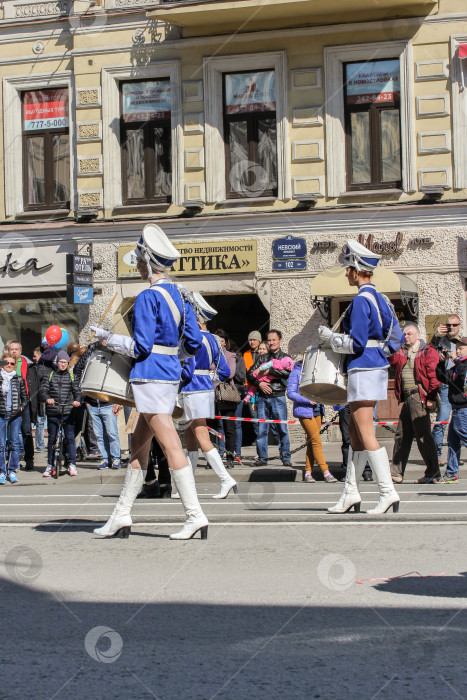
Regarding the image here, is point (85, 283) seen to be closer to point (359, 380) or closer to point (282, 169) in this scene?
point (282, 169)

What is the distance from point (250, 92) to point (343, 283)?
4.12 metres

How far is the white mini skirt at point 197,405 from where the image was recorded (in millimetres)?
11039

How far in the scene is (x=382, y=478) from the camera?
8727 mm

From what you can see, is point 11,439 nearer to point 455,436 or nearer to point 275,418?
point 275,418

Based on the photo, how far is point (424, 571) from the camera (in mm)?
6527

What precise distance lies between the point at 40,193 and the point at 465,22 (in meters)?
8.65

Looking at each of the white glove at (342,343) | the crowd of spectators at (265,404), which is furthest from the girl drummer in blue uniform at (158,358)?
the crowd of spectators at (265,404)

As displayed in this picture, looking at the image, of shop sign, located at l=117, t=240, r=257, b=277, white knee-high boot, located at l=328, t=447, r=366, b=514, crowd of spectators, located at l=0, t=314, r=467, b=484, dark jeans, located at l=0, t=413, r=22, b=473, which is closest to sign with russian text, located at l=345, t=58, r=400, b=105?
shop sign, located at l=117, t=240, r=257, b=277

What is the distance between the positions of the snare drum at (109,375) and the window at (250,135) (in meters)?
13.2

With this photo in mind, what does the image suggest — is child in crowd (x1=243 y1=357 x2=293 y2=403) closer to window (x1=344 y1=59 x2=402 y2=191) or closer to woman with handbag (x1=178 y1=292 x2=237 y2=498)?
woman with handbag (x1=178 y1=292 x2=237 y2=498)

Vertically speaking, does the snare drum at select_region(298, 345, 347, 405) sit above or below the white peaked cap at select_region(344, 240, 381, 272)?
below

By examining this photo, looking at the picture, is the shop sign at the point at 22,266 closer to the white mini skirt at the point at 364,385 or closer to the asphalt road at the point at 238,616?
the white mini skirt at the point at 364,385

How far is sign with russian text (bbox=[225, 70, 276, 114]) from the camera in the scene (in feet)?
67.6

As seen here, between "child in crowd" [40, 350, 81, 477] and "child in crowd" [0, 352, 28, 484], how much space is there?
0.38m
